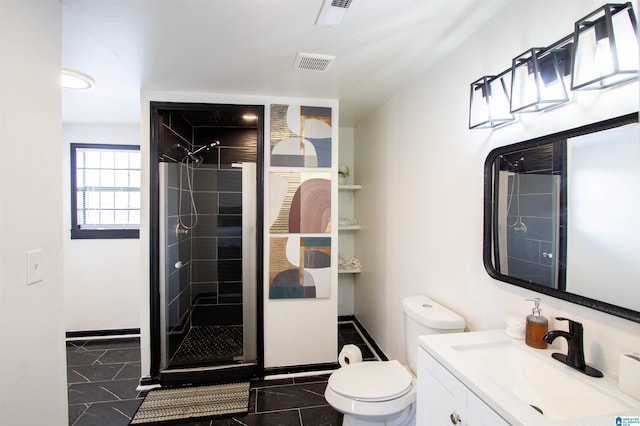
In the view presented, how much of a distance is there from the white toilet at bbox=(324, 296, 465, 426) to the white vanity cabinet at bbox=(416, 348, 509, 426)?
0.92 feet

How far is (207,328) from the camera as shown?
3.17 m

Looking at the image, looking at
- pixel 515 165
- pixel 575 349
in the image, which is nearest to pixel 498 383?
pixel 575 349

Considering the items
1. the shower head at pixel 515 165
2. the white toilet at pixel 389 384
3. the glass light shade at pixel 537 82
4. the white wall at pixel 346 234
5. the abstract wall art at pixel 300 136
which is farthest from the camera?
the white wall at pixel 346 234

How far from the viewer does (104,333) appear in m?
3.18

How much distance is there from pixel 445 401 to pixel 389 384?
59cm

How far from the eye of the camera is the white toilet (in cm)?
150

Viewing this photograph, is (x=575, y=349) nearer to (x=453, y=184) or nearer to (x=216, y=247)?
(x=453, y=184)

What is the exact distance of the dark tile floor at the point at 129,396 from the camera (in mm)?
1967

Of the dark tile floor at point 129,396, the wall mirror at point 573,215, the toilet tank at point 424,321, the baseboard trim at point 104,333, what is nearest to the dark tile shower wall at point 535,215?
the wall mirror at point 573,215

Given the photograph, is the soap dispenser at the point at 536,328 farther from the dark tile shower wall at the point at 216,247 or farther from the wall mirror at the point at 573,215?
the dark tile shower wall at the point at 216,247

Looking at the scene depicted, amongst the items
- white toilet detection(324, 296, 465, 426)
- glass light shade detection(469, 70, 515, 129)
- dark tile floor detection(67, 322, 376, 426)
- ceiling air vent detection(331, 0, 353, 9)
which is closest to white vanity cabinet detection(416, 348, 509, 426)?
white toilet detection(324, 296, 465, 426)

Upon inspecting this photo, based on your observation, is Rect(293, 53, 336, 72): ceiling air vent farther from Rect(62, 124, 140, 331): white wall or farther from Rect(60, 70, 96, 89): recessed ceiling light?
Rect(62, 124, 140, 331): white wall

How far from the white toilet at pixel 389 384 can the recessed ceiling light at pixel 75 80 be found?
2.65 meters

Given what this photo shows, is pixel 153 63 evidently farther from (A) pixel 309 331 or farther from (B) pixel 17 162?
(A) pixel 309 331
